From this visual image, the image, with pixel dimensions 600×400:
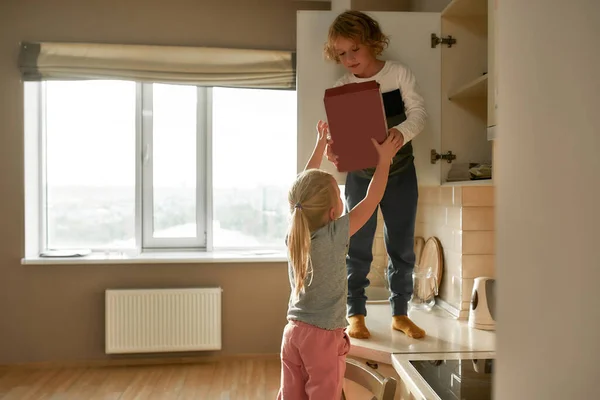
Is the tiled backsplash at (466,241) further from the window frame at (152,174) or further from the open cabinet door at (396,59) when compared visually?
the window frame at (152,174)

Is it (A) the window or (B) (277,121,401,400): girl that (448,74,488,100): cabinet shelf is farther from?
(A) the window

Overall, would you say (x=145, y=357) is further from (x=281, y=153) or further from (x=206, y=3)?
(x=206, y=3)

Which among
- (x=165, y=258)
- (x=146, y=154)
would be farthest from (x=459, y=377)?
(x=146, y=154)

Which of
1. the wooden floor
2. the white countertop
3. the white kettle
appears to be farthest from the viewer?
the wooden floor

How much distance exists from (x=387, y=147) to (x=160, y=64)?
7.24 ft

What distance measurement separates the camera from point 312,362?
138 centimetres

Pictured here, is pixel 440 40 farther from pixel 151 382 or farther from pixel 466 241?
pixel 151 382

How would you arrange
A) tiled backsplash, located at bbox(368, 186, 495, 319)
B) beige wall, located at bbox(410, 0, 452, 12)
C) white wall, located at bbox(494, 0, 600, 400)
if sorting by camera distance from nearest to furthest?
1. white wall, located at bbox(494, 0, 600, 400)
2. tiled backsplash, located at bbox(368, 186, 495, 319)
3. beige wall, located at bbox(410, 0, 452, 12)

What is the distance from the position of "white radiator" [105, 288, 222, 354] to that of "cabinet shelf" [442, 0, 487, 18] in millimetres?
2189

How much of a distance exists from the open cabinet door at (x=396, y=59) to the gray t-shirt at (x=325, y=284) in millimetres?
520

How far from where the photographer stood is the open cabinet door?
1.89 meters

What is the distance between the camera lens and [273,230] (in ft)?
11.9

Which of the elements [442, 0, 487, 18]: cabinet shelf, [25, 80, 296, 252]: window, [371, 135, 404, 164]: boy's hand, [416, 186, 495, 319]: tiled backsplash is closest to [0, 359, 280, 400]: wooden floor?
[25, 80, 296, 252]: window

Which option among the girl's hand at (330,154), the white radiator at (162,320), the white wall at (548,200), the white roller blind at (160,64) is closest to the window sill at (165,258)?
the white radiator at (162,320)
